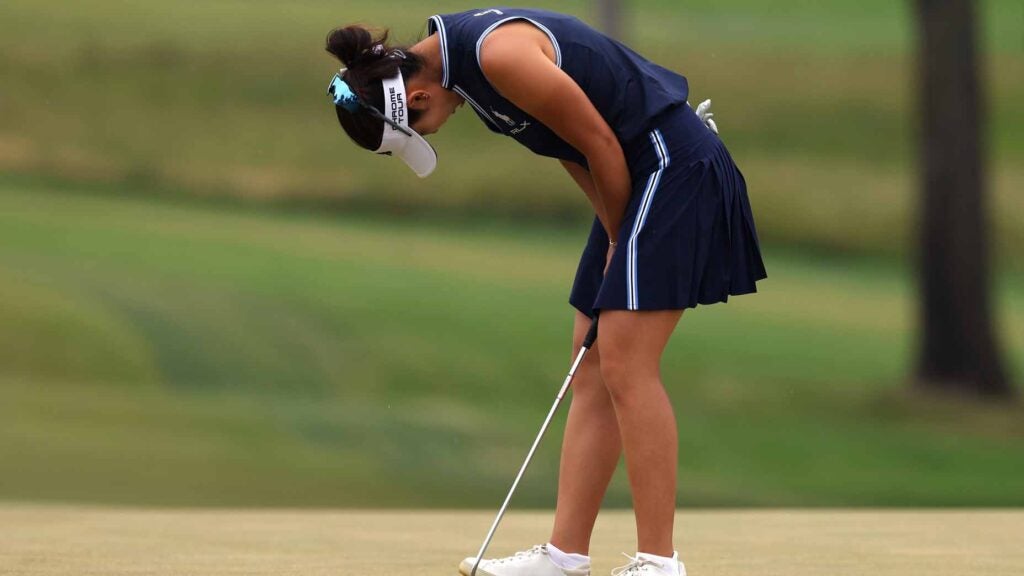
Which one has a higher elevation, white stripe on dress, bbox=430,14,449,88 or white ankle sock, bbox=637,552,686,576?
white stripe on dress, bbox=430,14,449,88

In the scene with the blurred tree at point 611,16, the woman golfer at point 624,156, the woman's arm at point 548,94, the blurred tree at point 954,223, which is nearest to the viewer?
the woman's arm at point 548,94

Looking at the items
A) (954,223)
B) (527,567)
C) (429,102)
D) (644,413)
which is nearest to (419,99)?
(429,102)

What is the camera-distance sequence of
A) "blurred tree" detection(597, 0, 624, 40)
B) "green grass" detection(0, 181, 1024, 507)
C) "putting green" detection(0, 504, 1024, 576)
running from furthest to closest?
"blurred tree" detection(597, 0, 624, 40) < "green grass" detection(0, 181, 1024, 507) < "putting green" detection(0, 504, 1024, 576)

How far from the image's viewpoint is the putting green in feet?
9.99

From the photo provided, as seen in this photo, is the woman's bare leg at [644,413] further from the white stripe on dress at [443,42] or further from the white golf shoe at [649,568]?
the white stripe on dress at [443,42]

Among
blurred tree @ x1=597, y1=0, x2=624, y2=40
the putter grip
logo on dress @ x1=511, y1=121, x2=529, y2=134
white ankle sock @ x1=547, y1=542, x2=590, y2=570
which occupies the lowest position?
white ankle sock @ x1=547, y1=542, x2=590, y2=570

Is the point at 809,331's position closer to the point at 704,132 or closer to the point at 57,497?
the point at 57,497

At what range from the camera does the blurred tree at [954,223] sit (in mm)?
5801

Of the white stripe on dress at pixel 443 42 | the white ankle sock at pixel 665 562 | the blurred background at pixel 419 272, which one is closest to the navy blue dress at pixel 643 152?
the white stripe on dress at pixel 443 42

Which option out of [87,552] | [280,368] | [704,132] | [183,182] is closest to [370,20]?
[183,182]

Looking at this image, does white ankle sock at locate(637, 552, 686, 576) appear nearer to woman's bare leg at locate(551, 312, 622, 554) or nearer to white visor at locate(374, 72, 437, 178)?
woman's bare leg at locate(551, 312, 622, 554)

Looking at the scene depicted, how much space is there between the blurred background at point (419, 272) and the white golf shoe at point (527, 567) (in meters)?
2.55

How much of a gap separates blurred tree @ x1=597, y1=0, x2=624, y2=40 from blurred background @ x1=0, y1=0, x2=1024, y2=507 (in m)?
0.02

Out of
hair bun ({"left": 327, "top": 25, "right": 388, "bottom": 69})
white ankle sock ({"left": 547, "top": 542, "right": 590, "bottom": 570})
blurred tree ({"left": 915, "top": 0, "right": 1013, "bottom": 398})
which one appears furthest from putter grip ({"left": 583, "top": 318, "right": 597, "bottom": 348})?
blurred tree ({"left": 915, "top": 0, "right": 1013, "bottom": 398})
